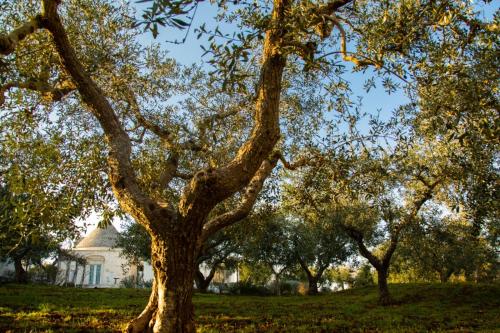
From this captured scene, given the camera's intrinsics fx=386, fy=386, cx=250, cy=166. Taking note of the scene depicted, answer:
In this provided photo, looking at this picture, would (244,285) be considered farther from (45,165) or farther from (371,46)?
(371,46)

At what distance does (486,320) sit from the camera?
16.5 meters

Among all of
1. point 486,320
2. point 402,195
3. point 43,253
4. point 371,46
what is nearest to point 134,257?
point 43,253

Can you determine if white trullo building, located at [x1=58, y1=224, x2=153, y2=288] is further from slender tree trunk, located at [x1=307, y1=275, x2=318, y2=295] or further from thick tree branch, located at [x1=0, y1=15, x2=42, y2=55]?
thick tree branch, located at [x1=0, y1=15, x2=42, y2=55]

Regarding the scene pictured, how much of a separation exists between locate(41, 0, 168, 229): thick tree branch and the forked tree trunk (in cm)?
62

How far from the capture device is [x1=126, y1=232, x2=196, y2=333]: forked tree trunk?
7695 millimetres

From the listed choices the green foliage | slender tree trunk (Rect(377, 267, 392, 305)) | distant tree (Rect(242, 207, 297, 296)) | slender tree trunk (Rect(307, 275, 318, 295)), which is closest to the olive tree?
slender tree trunk (Rect(377, 267, 392, 305))

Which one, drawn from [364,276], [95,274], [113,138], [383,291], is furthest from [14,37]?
[95,274]

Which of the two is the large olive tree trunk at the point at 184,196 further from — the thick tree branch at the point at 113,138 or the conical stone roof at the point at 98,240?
the conical stone roof at the point at 98,240

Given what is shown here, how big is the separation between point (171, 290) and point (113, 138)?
385cm

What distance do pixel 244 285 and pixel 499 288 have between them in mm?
24328

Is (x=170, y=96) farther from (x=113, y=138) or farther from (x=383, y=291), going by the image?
(x=383, y=291)

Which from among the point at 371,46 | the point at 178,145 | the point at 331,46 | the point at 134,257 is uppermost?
the point at 331,46

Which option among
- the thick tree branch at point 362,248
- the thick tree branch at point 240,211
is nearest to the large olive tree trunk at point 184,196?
the thick tree branch at point 240,211

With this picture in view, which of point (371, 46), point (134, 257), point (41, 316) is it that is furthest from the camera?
point (134, 257)
